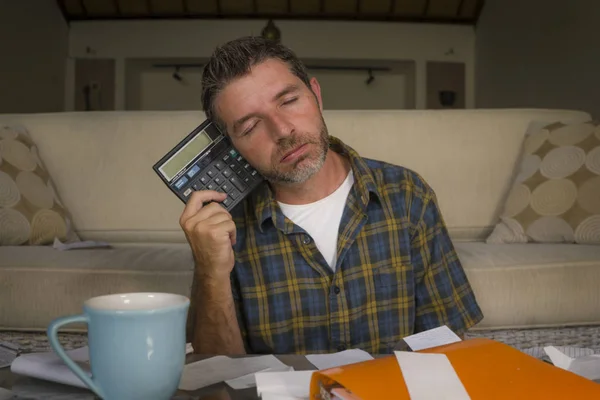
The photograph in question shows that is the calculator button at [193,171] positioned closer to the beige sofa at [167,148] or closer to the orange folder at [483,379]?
the orange folder at [483,379]

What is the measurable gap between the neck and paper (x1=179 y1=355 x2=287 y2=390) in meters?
0.42

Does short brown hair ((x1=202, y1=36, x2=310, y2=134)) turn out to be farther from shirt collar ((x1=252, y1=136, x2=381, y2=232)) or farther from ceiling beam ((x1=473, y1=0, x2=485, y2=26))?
ceiling beam ((x1=473, y1=0, x2=485, y2=26))

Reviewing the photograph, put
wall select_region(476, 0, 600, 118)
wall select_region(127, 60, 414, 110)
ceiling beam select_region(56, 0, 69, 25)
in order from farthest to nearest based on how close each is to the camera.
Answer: wall select_region(127, 60, 414, 110) → ceiling beam select_region(56, 0, 69, 25) → wall select_region(476, 0, 600, 118)

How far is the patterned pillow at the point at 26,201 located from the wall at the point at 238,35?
2.95m

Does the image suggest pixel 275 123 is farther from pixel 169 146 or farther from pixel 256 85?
pixel 169 146

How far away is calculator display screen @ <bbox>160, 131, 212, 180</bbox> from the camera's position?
821mm

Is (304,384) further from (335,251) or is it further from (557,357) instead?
(335,251)

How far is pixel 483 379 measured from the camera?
380 millimetres

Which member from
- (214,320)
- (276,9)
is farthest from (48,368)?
(276,9)

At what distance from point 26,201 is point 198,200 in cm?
101

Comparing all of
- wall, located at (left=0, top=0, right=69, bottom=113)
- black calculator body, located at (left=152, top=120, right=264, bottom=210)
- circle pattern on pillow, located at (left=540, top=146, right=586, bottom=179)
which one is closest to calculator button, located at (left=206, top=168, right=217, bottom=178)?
black calculator body, located at (left=152, top=120, right=264, bottom=210)

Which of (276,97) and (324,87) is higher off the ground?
(324,87)

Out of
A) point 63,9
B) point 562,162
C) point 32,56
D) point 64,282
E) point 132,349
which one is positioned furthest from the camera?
Answer: point 63,9

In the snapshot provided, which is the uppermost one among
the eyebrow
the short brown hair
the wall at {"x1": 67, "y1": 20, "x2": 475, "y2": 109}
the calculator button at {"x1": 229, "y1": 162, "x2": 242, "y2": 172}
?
the wall at {"x1": 67, "y1": 20, "x2": 475, "y2": 109}
